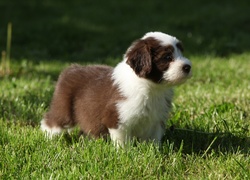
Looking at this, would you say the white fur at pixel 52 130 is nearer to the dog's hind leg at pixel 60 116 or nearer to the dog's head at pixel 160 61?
the dog's hind leg at pixel 60 116

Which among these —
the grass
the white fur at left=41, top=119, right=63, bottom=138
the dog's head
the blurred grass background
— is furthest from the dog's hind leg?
the blurred grass background

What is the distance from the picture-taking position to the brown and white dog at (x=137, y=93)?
5.17 metres

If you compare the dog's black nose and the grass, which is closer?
the grass

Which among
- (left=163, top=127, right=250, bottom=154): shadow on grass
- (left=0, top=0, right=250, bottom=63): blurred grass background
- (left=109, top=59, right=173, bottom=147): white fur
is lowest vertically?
(left=0, top=0, right=250, bottom=63): blurred grass background

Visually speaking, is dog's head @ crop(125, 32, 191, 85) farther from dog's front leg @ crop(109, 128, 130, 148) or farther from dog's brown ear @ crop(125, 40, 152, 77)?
dog's front leg @ crop(109, 128, 130, 148)

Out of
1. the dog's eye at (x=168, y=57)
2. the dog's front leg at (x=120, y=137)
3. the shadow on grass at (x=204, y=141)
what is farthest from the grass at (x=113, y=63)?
the dog's eye at (x=168, y=57)

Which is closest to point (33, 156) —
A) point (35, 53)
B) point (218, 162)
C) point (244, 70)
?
point (218, 162)

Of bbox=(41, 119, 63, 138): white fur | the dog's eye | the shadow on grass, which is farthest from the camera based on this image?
bbox=(41, 119, 63, 138): white fur

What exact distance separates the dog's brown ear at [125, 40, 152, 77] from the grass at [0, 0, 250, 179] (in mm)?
719

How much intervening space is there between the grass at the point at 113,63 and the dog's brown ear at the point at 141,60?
72 centimetres

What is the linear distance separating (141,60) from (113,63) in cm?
533

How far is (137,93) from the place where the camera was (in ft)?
17.4

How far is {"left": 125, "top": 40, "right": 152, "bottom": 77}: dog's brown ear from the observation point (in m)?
5.14

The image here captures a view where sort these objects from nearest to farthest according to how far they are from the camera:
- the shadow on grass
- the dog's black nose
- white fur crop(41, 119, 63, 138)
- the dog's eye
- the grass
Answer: the grass → the dog's black nose → the dog's eye → the shadow on grass → white fur crop(41, 119, 63, 138)
